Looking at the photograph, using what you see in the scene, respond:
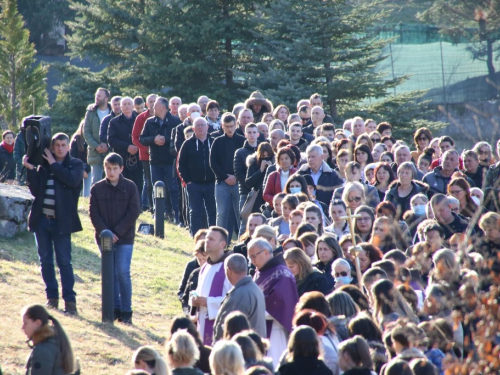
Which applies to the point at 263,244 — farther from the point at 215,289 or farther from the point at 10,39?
the point at 10,39

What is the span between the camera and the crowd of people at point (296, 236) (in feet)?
21.7

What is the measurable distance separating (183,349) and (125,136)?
1147cm

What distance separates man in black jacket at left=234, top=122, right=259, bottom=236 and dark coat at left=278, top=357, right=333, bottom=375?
8158 millimetres

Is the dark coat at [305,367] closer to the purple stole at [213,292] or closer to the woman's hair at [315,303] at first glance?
the woman's hair at [315,303]

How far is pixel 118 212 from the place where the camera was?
36.0 ft

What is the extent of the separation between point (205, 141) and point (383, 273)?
315 inches

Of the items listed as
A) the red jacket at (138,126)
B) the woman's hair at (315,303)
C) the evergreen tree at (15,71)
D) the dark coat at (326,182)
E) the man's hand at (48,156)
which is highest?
the evergreen tree at (15,71)

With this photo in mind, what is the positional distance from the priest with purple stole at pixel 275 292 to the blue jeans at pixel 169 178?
879 cm

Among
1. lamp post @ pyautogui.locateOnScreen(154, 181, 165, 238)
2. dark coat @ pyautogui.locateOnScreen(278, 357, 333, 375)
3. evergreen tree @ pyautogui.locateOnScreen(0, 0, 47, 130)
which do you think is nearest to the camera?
dark coat @ pyautogui.locateOnScreen(278, 357, 333, 375)

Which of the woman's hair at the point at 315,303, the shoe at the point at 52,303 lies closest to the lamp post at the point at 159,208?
the shoe at the point at 52,303

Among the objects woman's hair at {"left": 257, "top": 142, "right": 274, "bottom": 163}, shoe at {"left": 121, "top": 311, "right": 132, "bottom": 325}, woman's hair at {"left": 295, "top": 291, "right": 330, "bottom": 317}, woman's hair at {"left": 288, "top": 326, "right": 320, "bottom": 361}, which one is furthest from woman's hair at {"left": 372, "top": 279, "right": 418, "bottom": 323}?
woman's hair at {"left": 257, "top": 142, "right": 274, "bottom": 163}

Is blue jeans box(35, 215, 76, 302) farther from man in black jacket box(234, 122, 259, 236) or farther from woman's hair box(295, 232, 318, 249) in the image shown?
man in black jacket box(234, 122, 259, 236)

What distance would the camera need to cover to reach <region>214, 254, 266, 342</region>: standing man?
8.01 meters

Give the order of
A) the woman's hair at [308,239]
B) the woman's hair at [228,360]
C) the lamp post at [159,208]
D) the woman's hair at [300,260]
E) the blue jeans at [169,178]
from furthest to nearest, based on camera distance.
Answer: the blue jeans at [169,178] → the lamp post at [159,208] → the woman's hair at [308,239] → the woman's hair at [300,260] → the woman's hair at [228,360]
